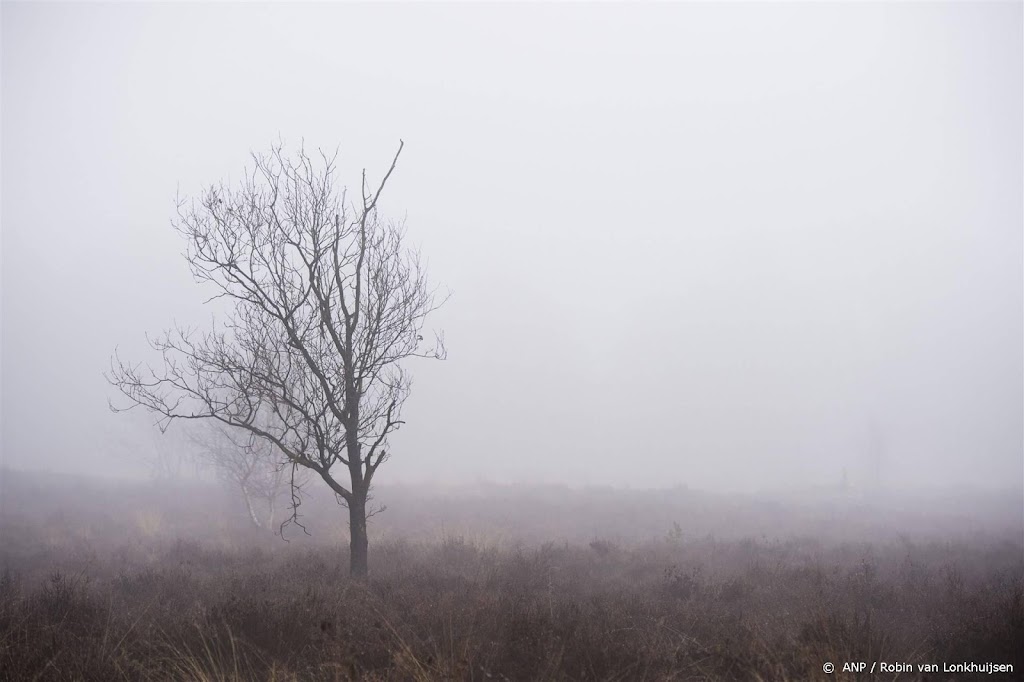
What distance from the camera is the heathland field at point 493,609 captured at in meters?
4.64

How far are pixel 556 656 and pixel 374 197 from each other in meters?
7.13

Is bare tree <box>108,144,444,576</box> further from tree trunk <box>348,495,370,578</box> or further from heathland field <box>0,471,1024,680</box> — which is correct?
heathland field <box>0,471,1024,680</box>

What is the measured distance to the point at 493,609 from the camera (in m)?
6.01

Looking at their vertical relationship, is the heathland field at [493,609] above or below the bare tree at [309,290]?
below

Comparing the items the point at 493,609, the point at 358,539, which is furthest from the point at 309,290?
the point at 493,609

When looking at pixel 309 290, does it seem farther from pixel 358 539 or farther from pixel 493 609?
pixel 493 609

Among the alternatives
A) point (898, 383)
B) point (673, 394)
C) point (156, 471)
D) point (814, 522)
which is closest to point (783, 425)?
point (673, 394)

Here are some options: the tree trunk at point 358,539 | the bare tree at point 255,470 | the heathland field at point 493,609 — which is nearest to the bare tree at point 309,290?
the tree trunk at point 358,539

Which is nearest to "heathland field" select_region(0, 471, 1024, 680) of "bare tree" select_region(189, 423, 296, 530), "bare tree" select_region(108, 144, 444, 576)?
"bare tree" select_region(108, 144, 444, 576)

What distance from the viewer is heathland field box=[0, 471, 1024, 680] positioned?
4.64 metres

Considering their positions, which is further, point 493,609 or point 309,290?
point 309,290

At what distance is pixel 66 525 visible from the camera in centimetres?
1886

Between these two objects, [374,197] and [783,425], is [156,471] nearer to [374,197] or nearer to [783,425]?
[374,197]

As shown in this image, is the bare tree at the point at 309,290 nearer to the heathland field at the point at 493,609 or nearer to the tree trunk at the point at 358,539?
the tree trunk at the point at 358,539
